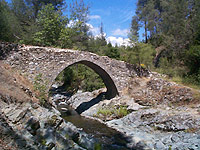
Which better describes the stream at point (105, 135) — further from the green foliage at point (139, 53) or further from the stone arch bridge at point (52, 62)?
the green foliage at point (139, 53)

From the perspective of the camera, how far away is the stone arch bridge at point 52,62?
10047mm

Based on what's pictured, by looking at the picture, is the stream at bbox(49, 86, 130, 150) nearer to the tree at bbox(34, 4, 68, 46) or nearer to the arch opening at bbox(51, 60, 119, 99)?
the arch opening at bbox(51, 60, 119, 99)

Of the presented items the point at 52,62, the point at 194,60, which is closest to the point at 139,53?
the point at 194,60


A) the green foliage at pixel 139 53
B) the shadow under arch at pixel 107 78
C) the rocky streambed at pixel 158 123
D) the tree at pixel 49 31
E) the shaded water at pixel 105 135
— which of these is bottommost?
the shaded water at pixel 105 135

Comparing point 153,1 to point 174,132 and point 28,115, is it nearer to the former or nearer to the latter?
point 174,132

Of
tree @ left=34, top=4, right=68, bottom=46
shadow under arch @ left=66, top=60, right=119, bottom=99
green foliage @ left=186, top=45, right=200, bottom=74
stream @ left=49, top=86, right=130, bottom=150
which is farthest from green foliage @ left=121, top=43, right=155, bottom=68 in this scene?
tree @ left=34, top=4, right=68, bottom=46

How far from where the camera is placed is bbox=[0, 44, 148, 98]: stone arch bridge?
10.0m

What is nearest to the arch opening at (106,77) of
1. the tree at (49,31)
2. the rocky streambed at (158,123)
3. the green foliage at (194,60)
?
the rocky streambed at (158,123)

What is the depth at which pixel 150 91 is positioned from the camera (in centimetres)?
1266

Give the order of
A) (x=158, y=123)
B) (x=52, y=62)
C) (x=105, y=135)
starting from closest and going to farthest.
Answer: (x=105, y=135)
(x=158, y=123)
(x=52, y=62)

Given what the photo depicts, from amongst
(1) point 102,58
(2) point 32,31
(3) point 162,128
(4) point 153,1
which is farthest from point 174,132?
(4) point 153,1

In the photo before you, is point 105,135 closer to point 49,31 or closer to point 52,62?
point 52,62

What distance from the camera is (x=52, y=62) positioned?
10977 mm

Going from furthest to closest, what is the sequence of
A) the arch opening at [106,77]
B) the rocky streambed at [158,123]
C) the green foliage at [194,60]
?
the green foliage at [194,60]
the arch opening at [106,77]
the rocky streambed at [158,123]
